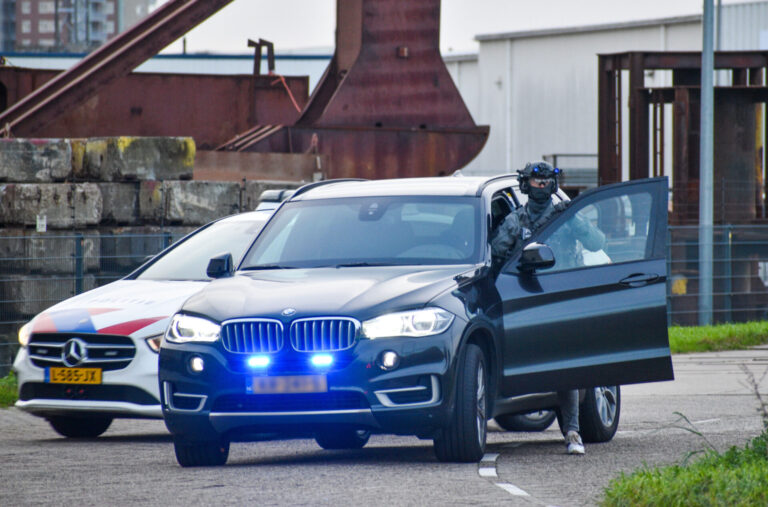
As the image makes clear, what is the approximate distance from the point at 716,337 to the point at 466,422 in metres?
12.0

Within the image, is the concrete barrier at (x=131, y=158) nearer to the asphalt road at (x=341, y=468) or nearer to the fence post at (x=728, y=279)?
the asphalt road at (x=341, y=468)

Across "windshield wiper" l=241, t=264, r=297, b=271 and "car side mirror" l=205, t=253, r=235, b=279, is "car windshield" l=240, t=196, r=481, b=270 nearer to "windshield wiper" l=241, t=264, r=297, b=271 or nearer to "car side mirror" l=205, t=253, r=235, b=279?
"windshield wiper" l=241, t=264, r=297, b=271

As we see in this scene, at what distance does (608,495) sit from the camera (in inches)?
263

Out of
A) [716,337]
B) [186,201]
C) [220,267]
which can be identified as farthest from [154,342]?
[716,337]

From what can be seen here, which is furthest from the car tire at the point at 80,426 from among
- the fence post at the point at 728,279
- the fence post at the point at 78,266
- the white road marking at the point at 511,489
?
the fence post at the point at 728,279

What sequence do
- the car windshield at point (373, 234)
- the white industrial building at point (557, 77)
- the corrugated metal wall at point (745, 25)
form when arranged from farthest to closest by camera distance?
1. the white industrial building at point (557, 77)
2. the corrugated metal wall at point (745, 25)
3. the car windshield at point (373, 234)

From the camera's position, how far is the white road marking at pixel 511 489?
7.42 metres

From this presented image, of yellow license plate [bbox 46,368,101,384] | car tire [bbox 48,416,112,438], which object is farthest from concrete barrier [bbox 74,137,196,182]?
yellow license plate [bbox 46,368,101,384]

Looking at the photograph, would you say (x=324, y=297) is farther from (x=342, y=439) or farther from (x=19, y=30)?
(x=19, y=30)

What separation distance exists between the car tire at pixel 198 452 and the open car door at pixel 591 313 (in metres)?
1.80

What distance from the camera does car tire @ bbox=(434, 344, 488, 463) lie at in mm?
8398

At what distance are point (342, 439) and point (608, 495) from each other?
3805mm

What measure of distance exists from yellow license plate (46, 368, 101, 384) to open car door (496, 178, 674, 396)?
10.7 feet

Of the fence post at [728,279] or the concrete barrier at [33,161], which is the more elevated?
the concrete barrier at [33,161]
